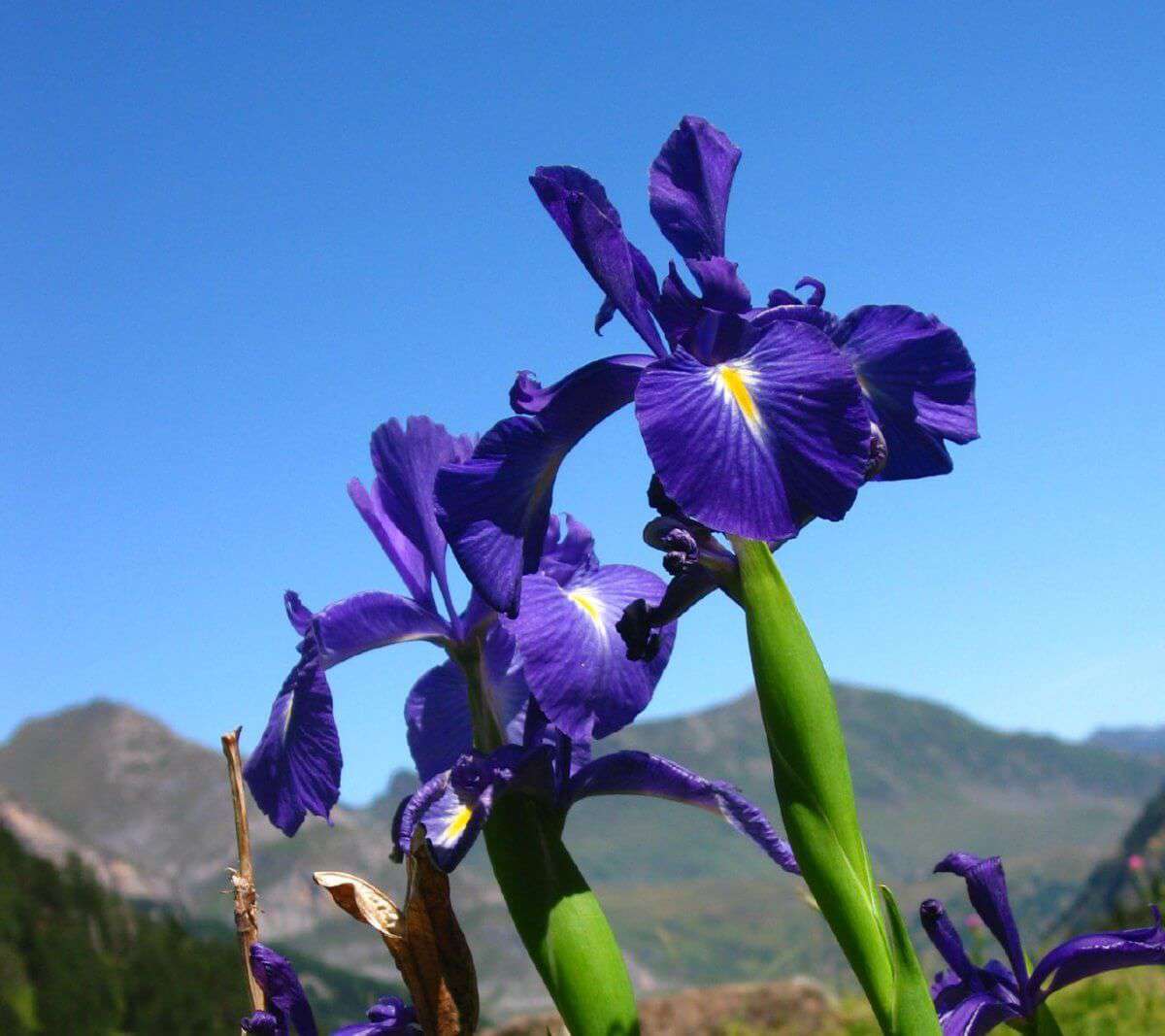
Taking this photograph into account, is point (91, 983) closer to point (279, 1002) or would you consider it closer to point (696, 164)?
point (279, 1002)

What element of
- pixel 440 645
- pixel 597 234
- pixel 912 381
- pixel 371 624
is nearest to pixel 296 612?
pixel 371 624

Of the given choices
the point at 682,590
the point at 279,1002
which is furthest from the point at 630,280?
the point at 279,1002

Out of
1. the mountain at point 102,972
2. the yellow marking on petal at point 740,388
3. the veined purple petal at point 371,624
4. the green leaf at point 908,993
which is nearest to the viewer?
the green leaf at point 908,993

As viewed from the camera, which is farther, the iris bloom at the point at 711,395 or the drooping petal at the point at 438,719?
the drooping petal at the point at 438,719

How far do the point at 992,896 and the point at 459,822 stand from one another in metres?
0.79

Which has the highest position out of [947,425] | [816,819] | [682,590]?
[947,425]

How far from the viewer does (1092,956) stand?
1703 mm

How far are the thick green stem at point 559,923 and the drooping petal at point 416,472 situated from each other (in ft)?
1.78

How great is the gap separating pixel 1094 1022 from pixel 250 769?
5.34 meters

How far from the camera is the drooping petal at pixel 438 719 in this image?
208 centimetres

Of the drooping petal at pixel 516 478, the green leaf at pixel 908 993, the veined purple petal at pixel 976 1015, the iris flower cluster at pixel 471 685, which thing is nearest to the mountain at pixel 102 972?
the iris flower cluster at pixel 471 685

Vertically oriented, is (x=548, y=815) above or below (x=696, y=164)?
below

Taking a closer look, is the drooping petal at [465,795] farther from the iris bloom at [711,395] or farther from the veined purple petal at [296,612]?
the veined purple petal at [296,612]

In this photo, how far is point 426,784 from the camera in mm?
1767
